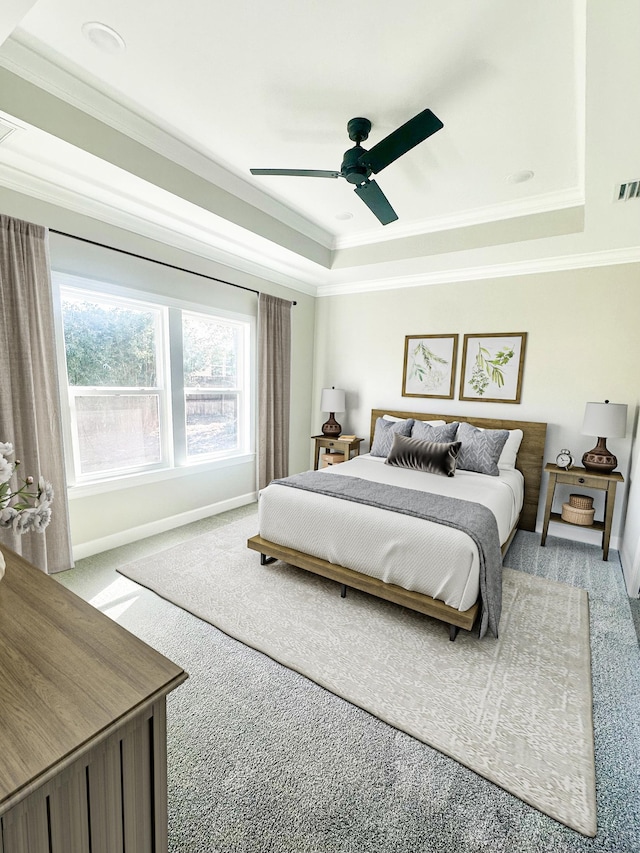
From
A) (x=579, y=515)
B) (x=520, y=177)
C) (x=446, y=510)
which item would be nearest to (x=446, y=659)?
(x=446, y=510)

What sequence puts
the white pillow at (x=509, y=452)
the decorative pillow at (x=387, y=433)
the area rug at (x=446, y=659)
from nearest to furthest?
1. the area rug at (x=446, y=659)
2. the white pillow at (x=509, y=452)
3. the decorative pillow at (x=387, y=433)

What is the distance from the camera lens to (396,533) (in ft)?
7.73

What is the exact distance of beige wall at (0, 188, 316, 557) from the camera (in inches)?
108

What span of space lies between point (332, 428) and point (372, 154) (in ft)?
10.5

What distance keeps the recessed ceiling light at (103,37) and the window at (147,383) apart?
1.42 metres

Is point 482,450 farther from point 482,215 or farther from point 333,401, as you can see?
point 482,215

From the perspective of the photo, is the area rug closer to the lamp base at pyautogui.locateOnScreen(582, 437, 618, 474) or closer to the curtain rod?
the lamp base at pyautogui.locateOnScreen(582, 437, 618, 474)

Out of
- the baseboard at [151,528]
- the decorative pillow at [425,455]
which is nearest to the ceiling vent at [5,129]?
the baseboard at [151,528]

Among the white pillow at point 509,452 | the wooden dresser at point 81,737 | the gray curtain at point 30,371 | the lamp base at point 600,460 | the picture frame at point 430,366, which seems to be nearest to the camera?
the wooden dresser at point 81,737

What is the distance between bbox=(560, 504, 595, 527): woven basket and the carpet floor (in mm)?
1446

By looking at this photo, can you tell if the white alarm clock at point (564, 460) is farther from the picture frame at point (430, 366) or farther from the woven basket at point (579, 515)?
the picture frame at point (430, 366)

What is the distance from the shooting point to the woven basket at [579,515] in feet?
11.1

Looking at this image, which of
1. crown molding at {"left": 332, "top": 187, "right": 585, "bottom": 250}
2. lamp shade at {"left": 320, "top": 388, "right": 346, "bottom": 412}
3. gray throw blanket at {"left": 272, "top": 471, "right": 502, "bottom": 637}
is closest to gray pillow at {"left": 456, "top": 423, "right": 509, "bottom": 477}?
gray throw blanket at {"left": 272, "top": 471, "right": 502, "bottom": 637}

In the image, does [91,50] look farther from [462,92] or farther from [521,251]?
[521,251]
